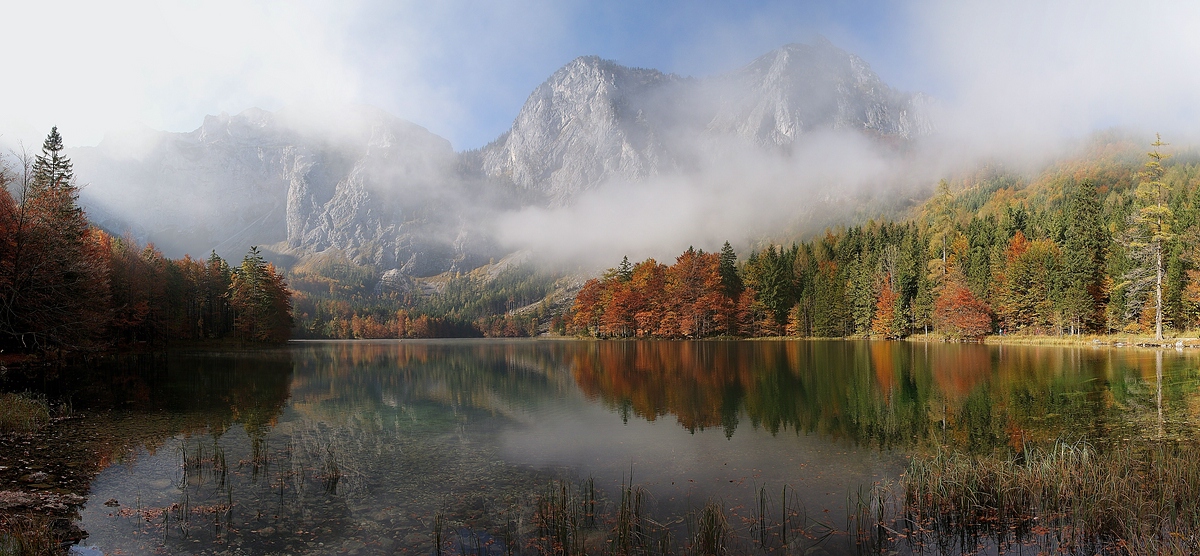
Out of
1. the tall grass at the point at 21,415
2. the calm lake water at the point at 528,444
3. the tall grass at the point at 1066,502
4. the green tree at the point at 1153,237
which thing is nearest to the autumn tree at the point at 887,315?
the green tree at the point at 1153,237

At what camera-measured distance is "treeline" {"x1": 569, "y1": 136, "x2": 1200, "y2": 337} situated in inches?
2586

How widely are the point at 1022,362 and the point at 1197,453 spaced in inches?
1365

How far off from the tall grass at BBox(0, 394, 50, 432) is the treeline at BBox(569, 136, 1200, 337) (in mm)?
87127

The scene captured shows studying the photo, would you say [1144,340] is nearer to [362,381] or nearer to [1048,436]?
[1048,436]

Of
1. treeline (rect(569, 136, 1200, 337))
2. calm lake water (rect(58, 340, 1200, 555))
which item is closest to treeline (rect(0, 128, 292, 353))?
calm lake water (rect(58, 340, 1200, 555))

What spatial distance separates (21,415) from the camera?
18.6m

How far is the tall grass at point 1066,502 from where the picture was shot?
8.94m

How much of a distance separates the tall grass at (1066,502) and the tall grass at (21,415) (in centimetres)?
2520

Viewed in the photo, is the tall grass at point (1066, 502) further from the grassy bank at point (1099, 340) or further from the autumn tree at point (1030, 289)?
the autumn tree at point (1030, 289)

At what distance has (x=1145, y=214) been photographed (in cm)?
6444

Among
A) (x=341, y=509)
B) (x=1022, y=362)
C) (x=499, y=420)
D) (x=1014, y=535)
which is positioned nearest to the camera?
(x=1014, y=535)

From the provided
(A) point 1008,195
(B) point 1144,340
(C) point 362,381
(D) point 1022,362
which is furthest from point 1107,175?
(C) point 362,381

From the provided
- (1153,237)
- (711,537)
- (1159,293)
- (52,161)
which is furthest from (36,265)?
(1153,237)

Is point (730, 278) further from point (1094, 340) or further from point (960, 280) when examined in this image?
point (1094, 340)
